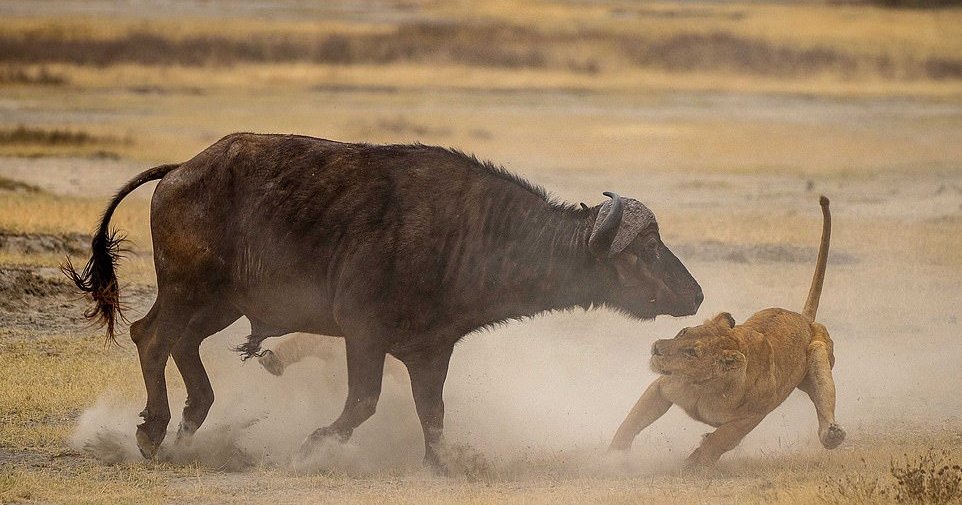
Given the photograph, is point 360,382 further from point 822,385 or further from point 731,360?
point 822,385

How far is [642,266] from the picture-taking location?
925 centimetres

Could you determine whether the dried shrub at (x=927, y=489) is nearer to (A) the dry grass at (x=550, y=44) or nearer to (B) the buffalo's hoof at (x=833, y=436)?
(B) the buffalo's hoof at (x=833, y=436)

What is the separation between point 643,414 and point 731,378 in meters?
0.65

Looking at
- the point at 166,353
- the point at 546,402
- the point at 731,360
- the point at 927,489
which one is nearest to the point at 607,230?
the point at 731,360

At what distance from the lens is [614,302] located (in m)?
9.39

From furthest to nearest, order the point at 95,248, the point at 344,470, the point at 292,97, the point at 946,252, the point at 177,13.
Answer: the point at 177,13 < the point at 292,97 < the point at 946,252 < the point at 95,248 < the point at 344,470

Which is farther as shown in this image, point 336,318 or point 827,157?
point 827,157

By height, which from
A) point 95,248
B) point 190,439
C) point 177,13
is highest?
point 95,248

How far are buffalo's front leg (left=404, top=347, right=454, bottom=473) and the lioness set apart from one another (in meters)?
1.08

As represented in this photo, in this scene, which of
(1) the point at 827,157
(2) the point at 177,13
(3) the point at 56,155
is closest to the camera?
(3) the point at 56,155

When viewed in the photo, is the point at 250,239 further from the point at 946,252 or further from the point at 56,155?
the point at 56,155

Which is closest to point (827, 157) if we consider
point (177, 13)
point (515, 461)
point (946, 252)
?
point (946, 252)

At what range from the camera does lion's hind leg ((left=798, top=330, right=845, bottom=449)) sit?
919 centimetres

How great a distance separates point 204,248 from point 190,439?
3.76 ft
